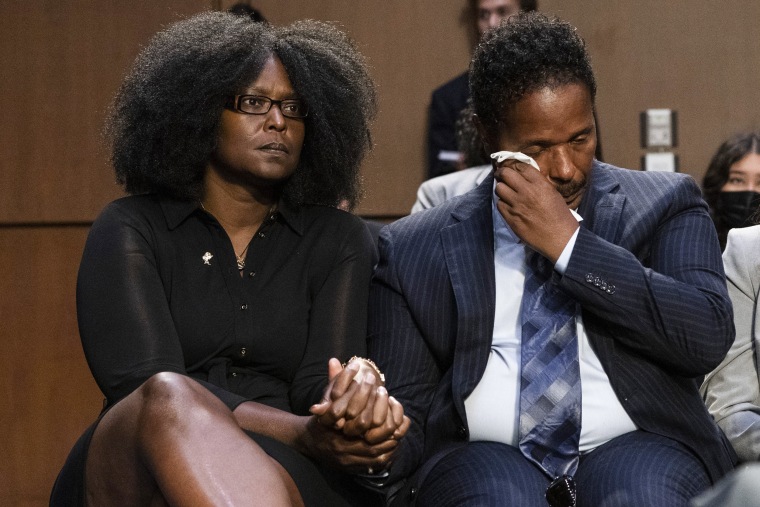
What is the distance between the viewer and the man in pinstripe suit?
2.29m

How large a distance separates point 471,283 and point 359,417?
48 centimetres

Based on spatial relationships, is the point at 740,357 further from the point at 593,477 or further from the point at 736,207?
the point at 736,207

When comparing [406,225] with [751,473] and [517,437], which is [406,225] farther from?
[751,473]

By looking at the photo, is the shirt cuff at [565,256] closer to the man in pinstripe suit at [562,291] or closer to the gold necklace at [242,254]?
the man in pinstripe suit at [562,291]

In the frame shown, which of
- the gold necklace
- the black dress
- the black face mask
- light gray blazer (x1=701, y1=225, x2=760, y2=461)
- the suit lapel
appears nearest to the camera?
the suit lapel

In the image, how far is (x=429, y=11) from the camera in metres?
4.75

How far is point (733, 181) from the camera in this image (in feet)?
13.6

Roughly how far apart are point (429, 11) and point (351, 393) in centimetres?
287

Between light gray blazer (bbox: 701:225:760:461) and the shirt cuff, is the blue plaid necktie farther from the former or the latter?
light gray blazer (bbox: 701:225:760:461)

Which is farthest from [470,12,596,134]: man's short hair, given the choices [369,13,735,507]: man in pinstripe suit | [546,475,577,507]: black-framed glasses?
[546,475,577,507]: black-framed glasses

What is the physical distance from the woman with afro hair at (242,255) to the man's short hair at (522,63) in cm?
44

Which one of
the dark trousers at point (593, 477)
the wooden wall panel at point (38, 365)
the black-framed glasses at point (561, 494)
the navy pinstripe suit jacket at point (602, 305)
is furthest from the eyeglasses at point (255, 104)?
the wooden wall panel at point (38, 365)

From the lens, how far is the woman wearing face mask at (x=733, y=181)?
404cm

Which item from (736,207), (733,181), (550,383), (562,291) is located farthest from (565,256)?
(733,181)
